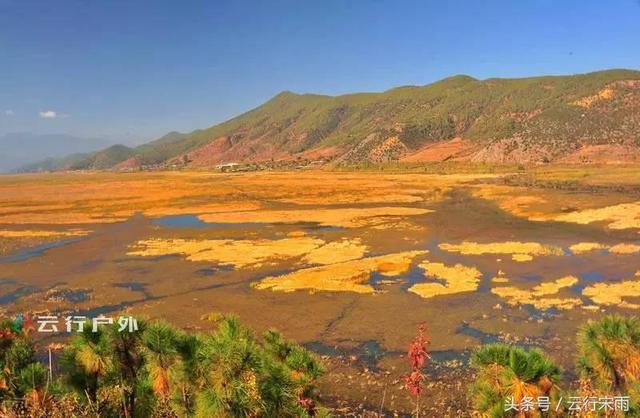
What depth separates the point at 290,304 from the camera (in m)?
25.6

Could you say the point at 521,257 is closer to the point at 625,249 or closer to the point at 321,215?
the point at 625,249

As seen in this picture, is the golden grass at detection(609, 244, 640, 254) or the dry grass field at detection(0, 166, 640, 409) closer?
the dry grass field at detection(0, 166, 640, 409)

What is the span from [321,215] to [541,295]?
36781mm

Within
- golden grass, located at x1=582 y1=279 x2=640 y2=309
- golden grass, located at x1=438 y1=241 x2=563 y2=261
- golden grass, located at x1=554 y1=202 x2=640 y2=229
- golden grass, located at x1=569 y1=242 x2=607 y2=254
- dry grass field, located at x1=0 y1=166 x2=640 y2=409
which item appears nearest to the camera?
dry grass field, located at x1=0 y1=166 x2=640 y2=409

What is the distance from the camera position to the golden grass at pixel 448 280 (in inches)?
1053

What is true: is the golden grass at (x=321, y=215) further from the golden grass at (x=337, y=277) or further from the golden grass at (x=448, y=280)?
the golden grass at (x=448, y=280)

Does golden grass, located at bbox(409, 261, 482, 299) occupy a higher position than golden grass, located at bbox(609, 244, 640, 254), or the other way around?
golden grass, located at bbox(409, 261, 482, 299)

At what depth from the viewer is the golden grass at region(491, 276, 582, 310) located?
23766 mm

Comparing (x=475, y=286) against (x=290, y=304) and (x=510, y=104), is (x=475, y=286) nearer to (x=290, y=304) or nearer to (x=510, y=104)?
(x=290, y=304)

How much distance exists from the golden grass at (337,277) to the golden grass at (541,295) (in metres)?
6.85

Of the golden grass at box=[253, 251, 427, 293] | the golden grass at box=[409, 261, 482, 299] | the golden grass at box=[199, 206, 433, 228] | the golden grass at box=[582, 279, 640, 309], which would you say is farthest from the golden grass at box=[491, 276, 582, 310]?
the golden grass at box=[199, 206, 433, 228]

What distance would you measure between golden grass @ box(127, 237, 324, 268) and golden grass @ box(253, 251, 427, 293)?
4.92m

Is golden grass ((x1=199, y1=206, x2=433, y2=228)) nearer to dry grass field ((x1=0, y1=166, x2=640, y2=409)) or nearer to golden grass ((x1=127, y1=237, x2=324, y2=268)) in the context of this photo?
dry grass field ((x1=0, y1=166, x2=640, y2=409))

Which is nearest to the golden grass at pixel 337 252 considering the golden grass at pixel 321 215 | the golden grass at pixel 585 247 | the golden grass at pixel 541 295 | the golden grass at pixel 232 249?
the golden grass at pixel 232 249
